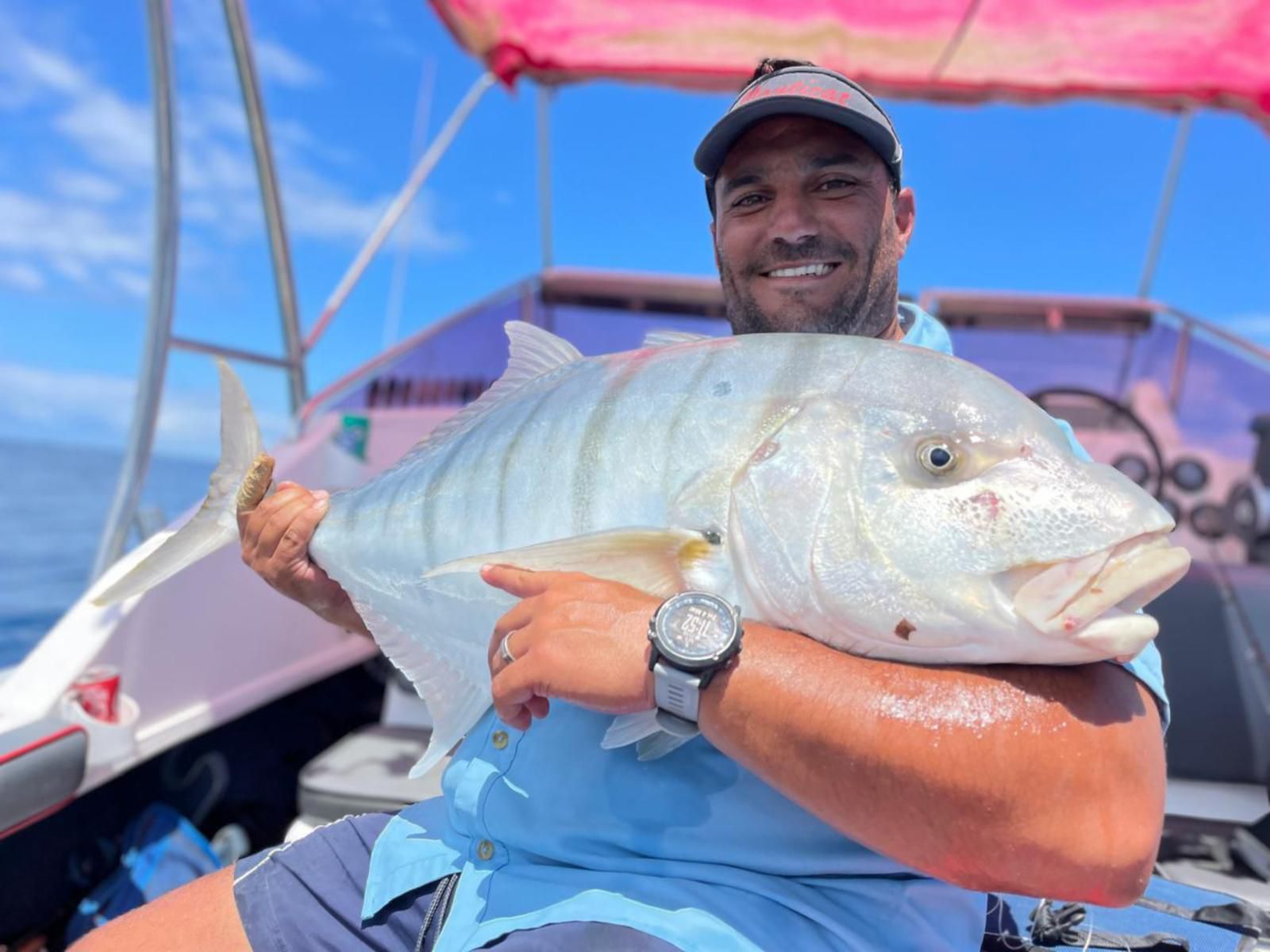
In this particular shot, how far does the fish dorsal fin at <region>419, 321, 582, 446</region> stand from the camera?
163 cm

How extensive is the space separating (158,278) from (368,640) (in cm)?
161

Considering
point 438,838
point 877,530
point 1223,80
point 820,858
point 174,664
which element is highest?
point 1223,80

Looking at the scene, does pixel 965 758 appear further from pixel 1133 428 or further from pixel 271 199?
pixel 1133 428

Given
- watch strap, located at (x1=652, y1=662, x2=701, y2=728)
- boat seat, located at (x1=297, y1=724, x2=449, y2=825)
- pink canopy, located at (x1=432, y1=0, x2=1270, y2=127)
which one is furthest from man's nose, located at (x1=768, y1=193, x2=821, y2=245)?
pink canopy, located at (x1=432, y1=0, x2=1270, y2=127)

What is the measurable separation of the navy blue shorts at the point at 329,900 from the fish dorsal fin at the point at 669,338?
1.02m

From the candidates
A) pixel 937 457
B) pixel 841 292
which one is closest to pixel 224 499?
pixel 841 292

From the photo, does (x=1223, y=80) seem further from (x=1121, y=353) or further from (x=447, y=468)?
(x=447, y=468)

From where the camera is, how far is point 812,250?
5.58ft

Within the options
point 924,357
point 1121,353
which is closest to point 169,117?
point 924,357

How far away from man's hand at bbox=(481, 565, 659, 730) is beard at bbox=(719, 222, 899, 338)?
845mm

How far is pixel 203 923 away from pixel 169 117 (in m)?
2.69

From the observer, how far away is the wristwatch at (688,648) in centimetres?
100

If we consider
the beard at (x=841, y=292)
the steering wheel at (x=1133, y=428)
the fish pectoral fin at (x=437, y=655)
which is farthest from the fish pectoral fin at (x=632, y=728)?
the steering wheel at (x=1133, y=428)

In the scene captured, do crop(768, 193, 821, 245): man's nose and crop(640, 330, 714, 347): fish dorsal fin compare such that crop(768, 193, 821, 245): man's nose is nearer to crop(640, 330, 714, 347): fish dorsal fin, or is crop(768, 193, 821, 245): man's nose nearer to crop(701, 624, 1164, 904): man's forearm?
crop(640, 330, 714, 347): fish dorsal fin
